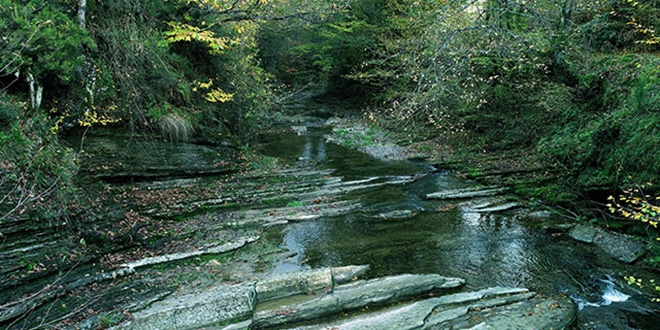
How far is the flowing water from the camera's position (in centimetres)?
524

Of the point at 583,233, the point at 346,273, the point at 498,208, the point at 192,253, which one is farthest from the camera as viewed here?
the point at 498,208

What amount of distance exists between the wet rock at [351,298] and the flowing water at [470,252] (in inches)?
15.5

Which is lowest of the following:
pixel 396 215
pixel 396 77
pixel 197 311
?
pixel 197 311

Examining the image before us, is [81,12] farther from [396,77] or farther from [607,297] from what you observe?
[607,297]

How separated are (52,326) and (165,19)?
8.76 metres

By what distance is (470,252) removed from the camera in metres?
6.58

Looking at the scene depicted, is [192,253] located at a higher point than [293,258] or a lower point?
higher

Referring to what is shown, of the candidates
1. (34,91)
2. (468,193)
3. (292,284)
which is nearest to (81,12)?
(34,91)

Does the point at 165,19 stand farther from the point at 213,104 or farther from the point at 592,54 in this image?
the point at 592,54

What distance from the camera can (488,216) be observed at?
26.7 ft

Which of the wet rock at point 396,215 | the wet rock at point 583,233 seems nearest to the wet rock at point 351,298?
the wet rock at point 396,215

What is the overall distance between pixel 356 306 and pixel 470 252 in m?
2.52

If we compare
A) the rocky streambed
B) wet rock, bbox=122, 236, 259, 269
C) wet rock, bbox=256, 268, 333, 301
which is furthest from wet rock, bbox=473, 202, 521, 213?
wet rock, bbox=122, 236, 259, 269

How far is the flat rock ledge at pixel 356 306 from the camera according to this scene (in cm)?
462
